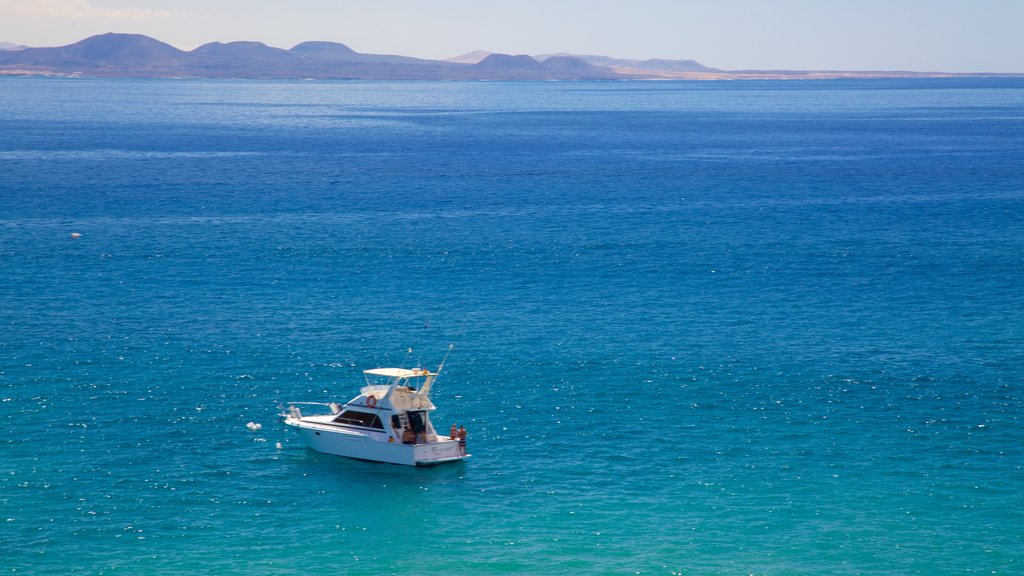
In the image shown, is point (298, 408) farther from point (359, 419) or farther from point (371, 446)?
point (371, 446)

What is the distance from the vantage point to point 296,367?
83312 mm

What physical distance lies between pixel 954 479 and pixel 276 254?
79.5 meters

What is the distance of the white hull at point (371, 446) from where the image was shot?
65.2m

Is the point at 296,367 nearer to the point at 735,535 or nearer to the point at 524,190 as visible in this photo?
the point at 735,535

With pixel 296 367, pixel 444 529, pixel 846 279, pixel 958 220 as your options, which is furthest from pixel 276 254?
pixel 958 220

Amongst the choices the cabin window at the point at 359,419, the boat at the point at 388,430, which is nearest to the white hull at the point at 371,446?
the boat at the point at 388,430

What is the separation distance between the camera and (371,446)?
66.2m

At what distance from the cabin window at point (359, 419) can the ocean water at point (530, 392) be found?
7.68 feet

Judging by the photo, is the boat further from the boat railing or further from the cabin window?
the boat railing

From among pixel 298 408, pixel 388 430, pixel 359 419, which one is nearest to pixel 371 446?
pixel 388 430

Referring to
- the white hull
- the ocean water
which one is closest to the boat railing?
the white hull

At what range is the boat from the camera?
65.3 meters

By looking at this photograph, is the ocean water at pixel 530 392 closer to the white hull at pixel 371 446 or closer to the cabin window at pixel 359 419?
the white hull at pixel 371 446

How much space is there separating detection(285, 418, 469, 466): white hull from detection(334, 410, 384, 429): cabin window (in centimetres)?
48
